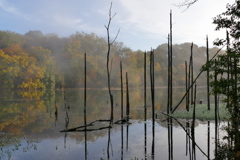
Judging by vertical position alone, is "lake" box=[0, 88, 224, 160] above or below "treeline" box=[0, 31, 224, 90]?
below

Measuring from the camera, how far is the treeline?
52466 mm

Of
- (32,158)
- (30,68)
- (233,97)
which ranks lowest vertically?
(32,158)

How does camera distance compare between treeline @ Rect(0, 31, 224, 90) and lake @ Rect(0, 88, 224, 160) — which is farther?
treeline @ Rect(0, 31, 224, 90)

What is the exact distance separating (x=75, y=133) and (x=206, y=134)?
722cm

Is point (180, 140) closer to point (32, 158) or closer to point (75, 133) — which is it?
point (75, 133)

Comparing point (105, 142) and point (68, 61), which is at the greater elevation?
point (68, 61)

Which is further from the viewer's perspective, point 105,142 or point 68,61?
point 68,61

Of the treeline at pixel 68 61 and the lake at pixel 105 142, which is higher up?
the treeline at pixel 68 61

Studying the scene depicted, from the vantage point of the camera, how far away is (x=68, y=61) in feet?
212

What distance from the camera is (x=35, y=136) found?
40.3 ft

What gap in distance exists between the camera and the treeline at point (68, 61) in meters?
52.5

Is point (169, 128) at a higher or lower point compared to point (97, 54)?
lower

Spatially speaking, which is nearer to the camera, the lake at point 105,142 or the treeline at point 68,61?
the lake at point 105,142

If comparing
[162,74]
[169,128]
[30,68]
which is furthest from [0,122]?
[162,74]
